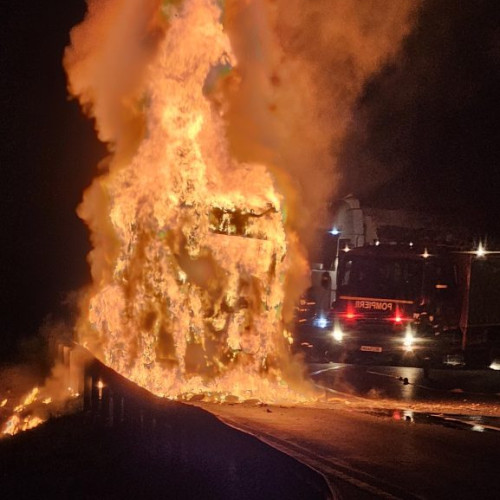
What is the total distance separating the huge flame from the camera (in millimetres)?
12805

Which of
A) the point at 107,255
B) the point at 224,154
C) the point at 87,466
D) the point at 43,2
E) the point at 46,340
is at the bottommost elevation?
the point at 87,466

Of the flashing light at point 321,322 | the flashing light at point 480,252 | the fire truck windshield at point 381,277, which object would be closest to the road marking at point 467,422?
the fire truck windshield at point 381,277

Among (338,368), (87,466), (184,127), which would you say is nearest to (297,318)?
(338,368)

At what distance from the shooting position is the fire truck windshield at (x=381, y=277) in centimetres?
1852

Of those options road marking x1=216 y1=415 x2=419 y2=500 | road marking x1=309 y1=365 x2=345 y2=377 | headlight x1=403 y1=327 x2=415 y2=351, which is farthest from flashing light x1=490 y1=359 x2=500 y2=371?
road marking x1=216 y1=415 x2=419 y2=500

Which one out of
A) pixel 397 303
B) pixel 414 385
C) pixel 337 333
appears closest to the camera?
pixel 414 385

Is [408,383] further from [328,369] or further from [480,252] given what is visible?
[480,252]

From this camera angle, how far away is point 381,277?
19016mm

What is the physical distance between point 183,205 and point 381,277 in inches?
298

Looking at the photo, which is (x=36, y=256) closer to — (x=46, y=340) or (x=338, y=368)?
(x=46, y=340)

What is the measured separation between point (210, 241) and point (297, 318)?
629 cm

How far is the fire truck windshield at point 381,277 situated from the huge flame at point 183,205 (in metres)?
5.23

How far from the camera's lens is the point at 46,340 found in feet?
44.0

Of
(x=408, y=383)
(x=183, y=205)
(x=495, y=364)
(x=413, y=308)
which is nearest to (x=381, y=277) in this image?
(x=413, y=308)
